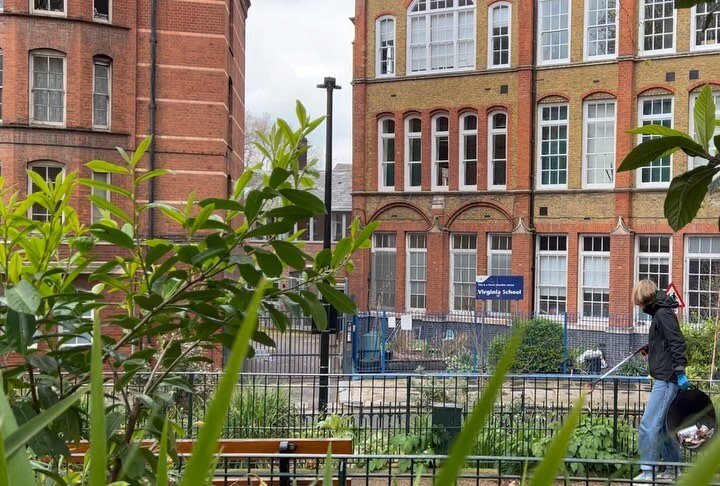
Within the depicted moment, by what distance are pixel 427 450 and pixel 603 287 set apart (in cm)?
1739

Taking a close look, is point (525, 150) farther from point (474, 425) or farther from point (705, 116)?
point (474, 425)

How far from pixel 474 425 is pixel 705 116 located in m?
1.56

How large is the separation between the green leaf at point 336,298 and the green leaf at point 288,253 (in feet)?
0.52

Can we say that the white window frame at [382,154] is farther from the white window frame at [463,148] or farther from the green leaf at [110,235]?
the green leaf at [110,235]

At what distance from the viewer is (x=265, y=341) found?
2150mm

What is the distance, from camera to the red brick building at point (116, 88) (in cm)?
1880

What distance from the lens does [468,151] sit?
85.6 ft

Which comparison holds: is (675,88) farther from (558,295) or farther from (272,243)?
(272,243)

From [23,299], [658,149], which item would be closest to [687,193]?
[658,149]

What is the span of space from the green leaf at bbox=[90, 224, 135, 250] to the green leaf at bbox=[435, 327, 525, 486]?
158cm

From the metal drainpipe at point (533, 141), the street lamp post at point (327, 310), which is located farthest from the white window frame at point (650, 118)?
the street lamp post at point (327, 310)

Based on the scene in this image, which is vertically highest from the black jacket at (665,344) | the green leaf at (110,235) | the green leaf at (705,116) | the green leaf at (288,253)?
the green leaf at (705,116)

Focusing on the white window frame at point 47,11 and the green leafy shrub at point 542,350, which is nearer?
the white window frame at point 47,11

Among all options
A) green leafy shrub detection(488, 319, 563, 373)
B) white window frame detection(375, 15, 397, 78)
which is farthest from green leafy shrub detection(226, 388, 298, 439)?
white window frame detection(375, 15, 397, 78)
